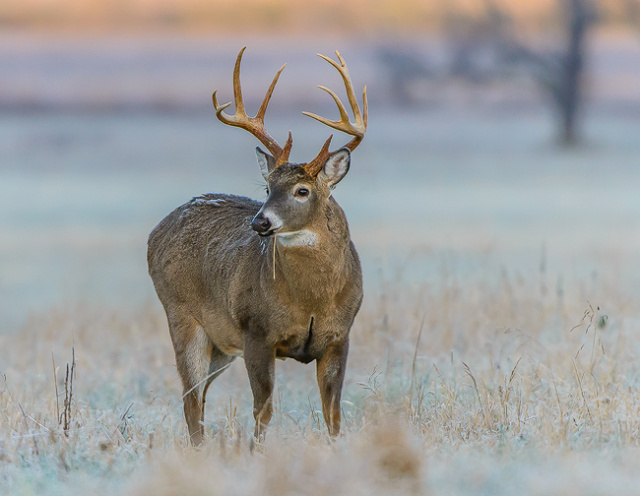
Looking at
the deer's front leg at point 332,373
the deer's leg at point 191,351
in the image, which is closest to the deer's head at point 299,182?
the deer's front leg at point 332,373

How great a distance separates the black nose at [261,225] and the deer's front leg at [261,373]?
2.60 ft

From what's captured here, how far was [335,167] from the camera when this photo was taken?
7488mm

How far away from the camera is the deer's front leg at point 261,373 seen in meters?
7.41

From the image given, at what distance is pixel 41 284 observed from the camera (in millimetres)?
18719

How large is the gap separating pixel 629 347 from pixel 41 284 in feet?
37.2

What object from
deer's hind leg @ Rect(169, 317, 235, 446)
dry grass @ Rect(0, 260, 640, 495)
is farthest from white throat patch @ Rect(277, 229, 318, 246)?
deer's hind leg @ Rect(169, 317, 235, 446)

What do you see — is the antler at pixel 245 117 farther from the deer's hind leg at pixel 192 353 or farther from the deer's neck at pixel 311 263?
the deer's hind leg at pixel 192 353

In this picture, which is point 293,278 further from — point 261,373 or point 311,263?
point 261,373

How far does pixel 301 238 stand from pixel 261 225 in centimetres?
41

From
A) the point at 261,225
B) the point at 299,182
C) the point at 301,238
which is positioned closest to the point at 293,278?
the point at 301,238

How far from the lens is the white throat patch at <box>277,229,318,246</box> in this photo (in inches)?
291

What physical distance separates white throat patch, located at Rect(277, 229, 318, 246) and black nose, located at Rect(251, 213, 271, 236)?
0.30 m

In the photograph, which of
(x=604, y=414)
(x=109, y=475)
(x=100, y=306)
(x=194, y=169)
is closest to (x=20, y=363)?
(x=100, y=306)

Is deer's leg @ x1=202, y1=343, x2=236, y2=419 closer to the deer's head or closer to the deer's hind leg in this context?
the deer's hind leg
